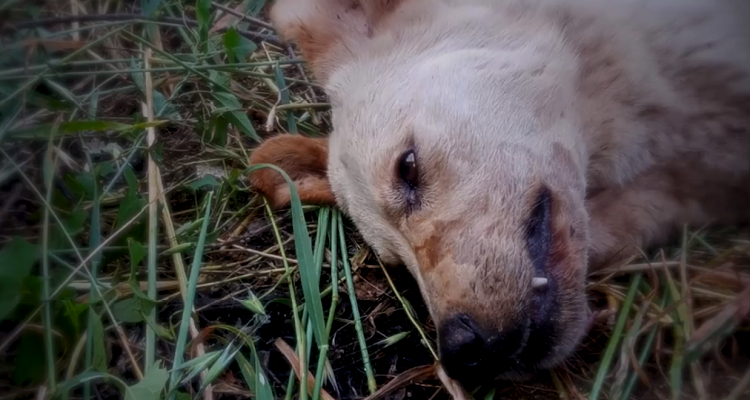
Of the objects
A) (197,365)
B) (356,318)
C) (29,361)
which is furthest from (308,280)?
(29,361)

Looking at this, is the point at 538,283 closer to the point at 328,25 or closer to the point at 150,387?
the point at 150,387

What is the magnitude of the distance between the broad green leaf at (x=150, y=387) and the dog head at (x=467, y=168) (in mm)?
597

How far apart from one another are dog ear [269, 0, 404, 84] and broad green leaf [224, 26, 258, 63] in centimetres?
20

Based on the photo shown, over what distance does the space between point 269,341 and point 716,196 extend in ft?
4.08

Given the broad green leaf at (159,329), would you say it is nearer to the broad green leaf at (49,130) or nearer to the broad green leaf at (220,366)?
the broad green leaf at (220,366)

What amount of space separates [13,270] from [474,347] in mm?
1043

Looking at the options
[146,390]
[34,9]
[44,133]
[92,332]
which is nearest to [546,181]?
[146,390]

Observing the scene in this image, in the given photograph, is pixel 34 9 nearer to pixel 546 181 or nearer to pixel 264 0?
pixel 264 0

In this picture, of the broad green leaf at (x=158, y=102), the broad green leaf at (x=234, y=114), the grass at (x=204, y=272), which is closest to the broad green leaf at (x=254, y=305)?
the grass at (x=204, y=272)

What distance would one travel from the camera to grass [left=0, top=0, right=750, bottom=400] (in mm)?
1653

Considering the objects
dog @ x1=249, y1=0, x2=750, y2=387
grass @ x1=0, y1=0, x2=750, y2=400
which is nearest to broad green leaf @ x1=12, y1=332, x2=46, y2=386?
grass @ x1=0, y1=0, x2=750, y2=400

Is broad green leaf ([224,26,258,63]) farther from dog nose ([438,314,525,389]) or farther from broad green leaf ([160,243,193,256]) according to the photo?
dog nose ([438,314,525,389])

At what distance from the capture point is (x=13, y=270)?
1686mm

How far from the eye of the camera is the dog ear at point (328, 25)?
2.26 meters
